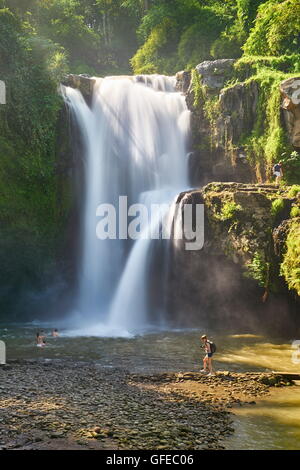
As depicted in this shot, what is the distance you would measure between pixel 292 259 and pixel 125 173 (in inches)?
523

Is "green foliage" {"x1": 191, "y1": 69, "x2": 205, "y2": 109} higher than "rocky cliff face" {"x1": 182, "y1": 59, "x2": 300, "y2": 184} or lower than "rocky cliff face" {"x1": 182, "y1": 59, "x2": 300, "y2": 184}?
higher

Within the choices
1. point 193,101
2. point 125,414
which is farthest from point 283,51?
point 125,414

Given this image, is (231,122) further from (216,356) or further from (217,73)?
(216,356)

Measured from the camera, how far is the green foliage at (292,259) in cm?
1733

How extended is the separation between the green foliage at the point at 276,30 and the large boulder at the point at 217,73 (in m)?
3.22

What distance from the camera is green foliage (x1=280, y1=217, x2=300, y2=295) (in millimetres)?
17328

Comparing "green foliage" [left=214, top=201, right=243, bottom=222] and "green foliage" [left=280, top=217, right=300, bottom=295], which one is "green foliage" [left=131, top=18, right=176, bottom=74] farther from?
"green foliage" [left=280, top=217, right=300, bottom=295]

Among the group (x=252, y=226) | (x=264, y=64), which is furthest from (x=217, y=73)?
(x=252, y=226)

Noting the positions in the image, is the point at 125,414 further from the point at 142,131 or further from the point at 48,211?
the point at 142,131

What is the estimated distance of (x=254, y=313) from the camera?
20750 millimetres

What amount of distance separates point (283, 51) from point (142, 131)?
437 inches

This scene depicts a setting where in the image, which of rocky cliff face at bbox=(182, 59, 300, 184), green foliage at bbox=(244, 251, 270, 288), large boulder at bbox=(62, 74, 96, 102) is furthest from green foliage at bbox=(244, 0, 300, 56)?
green foliage at bbox=(244, 251, 270, 288)

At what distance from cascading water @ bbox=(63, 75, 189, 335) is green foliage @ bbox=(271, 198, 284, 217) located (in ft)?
20.2

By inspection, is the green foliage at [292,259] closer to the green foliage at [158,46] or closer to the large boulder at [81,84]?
the large boulder at [81,84]
